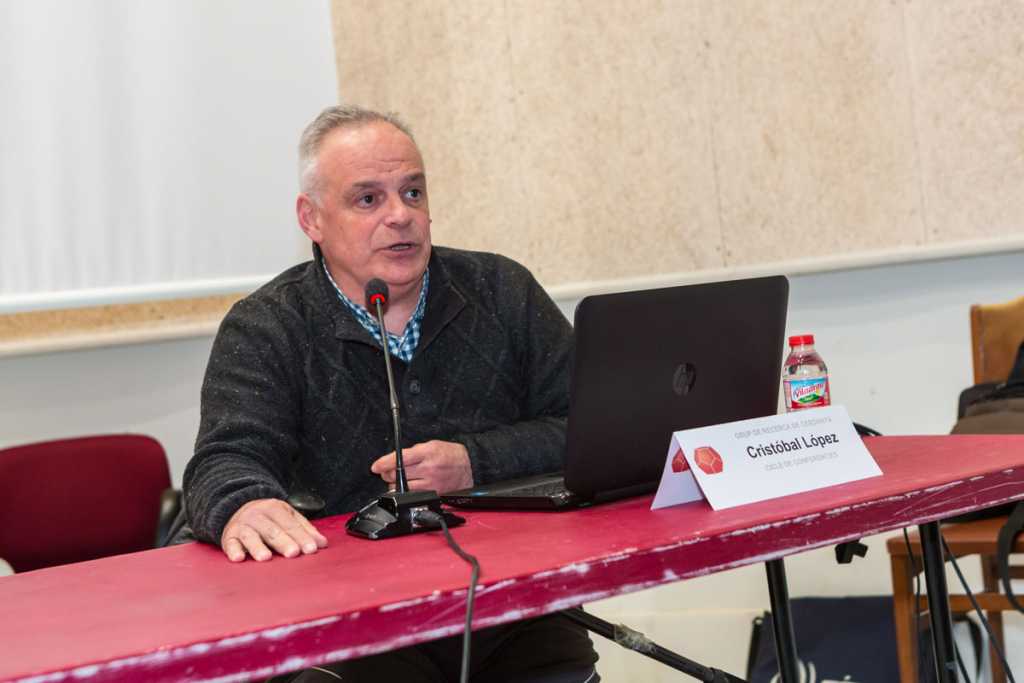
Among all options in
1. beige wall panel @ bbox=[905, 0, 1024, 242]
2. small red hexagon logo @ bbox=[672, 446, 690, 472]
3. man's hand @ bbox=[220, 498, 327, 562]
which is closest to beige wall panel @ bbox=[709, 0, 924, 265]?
beige wall panel @ bbox=[905, 0, 1024, 242]

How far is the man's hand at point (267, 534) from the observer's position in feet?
3.82

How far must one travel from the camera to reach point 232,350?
5.66ft

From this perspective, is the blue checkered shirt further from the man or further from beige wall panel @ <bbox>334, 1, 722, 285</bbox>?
beige wall panel @ <bbox>334, 1, 722, 285</bbox>

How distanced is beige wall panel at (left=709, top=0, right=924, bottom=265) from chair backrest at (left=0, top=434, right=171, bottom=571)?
1.68m

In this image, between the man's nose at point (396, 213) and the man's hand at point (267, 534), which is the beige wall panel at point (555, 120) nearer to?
the man's nose at point (396, 213)

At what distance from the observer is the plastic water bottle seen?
6.81 feet

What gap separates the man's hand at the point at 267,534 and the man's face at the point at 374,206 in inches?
26.7

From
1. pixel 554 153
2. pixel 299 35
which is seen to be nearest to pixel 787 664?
pixel 554 153

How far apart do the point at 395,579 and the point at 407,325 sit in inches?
41.5

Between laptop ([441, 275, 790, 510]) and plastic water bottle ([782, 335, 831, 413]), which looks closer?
laptop ([441, 275, 790, 510])

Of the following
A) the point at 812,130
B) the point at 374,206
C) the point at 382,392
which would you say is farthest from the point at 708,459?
the point at 812,130

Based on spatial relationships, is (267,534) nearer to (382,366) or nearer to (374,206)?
A: (382,366)

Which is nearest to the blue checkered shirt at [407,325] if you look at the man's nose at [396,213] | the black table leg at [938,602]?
the man's nose at [396,213]

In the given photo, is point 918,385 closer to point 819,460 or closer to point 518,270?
point 518,270
